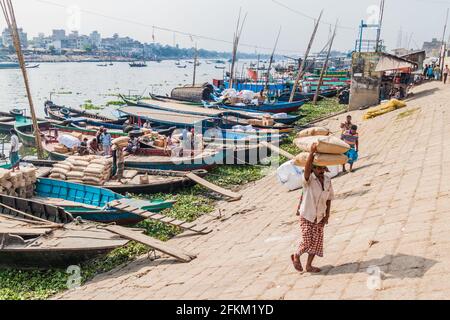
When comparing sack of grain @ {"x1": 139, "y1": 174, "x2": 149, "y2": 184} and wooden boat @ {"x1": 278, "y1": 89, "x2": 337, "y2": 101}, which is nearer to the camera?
sack of grain @ {"x1": 139, "y1": 174, "x2": 149, "y2": 184}

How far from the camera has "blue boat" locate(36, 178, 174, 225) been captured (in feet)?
35.1

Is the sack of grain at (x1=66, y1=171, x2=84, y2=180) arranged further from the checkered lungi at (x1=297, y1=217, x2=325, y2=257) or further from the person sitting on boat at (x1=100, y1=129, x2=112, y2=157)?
the checkered lungi at (x1=297, y1=217, x2=325, y2=257)

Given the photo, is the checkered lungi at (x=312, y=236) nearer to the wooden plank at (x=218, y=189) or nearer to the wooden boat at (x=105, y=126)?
the wooden plank at (x=218, y=189)

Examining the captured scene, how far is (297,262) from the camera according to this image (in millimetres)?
5621

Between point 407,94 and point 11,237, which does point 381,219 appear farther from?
point 407,94

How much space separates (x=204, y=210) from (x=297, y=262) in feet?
22.7

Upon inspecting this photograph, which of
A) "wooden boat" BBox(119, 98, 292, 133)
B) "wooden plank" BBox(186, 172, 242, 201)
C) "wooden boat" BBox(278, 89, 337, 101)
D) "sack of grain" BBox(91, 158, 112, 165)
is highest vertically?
"wooden boat" BBox(278, 89, 337, 101)

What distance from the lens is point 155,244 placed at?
27.7 feet

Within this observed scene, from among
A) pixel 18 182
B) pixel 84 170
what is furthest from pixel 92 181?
pixel 18 182

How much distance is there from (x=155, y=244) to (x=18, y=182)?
217 inches

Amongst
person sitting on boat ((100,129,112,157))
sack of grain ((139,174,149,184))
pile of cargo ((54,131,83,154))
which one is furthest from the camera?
pile of cargo ((54,131,83,154))

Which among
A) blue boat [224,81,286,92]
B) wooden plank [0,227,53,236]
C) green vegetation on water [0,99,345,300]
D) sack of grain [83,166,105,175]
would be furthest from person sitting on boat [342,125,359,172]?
blue boat [224,81,286,92]

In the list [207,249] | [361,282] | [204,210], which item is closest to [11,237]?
[207,249]

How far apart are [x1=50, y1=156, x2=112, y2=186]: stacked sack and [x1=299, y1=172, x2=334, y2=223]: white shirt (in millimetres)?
9320
